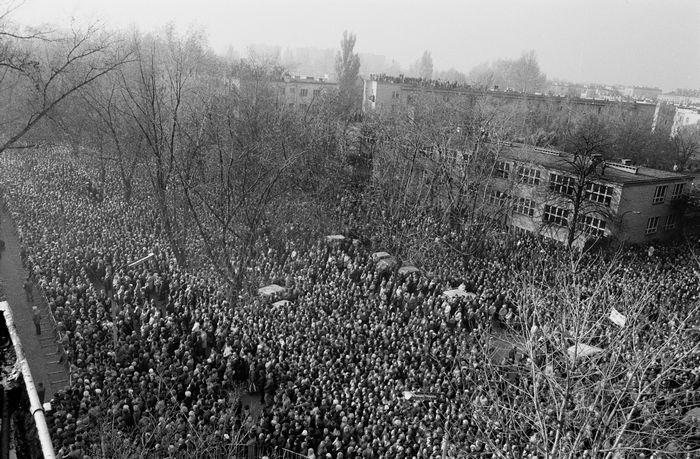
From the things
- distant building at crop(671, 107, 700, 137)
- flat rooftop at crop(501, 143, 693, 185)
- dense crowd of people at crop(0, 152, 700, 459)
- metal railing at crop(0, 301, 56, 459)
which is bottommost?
dense crowd of people at crop(0, 152, 700, 459)

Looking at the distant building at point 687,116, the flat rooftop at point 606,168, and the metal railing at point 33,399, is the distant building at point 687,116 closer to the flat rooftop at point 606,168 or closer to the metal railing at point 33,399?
the flat rooftop at point 606,168

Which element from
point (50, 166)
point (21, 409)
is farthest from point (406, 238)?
point (50, 166)

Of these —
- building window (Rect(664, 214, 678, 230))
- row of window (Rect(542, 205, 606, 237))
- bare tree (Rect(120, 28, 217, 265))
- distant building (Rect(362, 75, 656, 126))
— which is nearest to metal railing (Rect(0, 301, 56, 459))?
bare tree (Rect(120, 28, 217, 265))

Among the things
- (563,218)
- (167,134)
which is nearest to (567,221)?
(563,218)

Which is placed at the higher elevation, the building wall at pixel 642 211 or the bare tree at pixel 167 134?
the bare tree at pixel 167 134

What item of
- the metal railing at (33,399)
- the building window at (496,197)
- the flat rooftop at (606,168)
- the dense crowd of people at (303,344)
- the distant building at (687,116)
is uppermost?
the metal railing at (33,399)

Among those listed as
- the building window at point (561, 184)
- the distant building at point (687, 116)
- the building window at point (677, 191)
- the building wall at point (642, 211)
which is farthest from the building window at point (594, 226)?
the distant building at point (687, 116)

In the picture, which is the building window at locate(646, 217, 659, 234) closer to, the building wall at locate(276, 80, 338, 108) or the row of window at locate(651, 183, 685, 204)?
the row of window at locate(651, 183, 685, 204)
